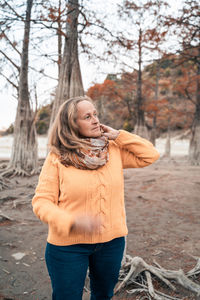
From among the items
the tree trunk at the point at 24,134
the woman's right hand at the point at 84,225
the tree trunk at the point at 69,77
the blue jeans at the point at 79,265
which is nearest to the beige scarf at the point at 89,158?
the woman's right hand at the point at 84,225

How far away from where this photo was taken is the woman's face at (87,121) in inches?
57.3

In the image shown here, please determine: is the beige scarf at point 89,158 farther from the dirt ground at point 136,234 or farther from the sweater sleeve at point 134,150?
the dirt ground at point 136,234

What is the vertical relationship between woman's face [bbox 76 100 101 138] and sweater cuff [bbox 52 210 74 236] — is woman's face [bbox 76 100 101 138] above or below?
above

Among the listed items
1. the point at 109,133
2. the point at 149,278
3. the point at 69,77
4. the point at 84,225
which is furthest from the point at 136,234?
the point at 69,77

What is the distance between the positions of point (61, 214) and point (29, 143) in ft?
26.6

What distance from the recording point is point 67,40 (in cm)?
598

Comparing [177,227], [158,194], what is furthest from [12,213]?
[158,194]

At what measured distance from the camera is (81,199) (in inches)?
52.3

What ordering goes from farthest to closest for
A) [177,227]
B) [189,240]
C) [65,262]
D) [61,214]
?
[177,227] → [189,240] → [65,262] → [61,214]

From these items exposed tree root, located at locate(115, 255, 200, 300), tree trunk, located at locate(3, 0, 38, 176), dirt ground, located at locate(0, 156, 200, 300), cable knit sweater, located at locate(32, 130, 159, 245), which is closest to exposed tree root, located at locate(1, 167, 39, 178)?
tree trunk, located at locate(3, 0, 38, 176)

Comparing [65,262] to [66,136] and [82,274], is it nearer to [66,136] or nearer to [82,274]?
[82,274]

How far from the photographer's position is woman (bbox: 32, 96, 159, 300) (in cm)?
130

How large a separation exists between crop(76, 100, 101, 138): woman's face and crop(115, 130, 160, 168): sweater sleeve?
0.65 feet

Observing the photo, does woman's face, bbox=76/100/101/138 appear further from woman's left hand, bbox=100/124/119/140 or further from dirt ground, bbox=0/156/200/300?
dirt ground, bbox=0/156/200/300
